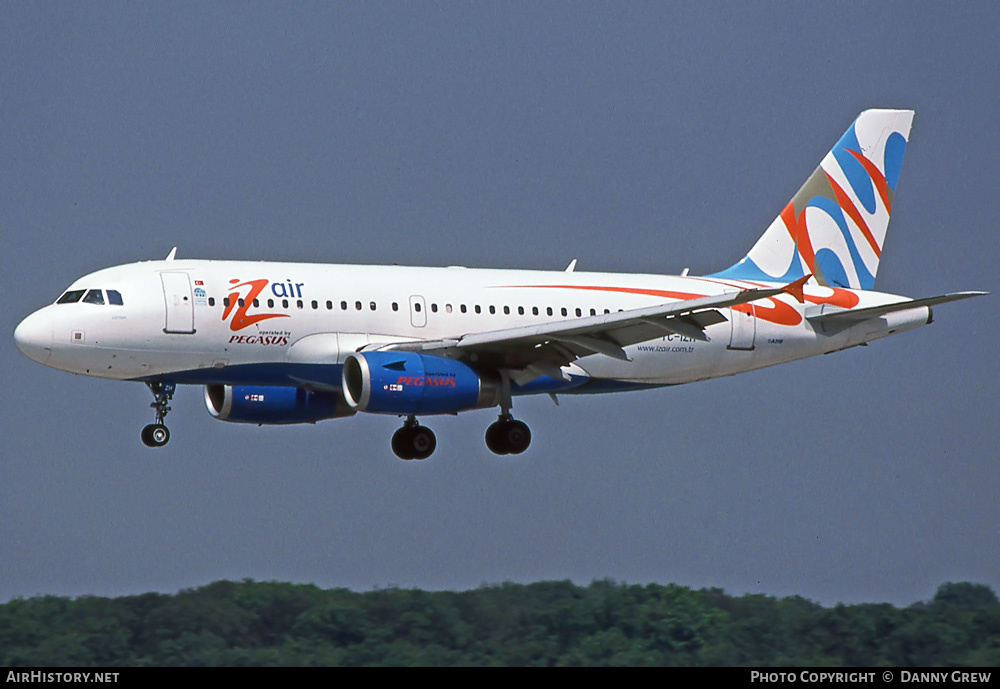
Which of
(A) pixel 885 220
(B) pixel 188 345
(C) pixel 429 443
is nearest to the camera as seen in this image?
(B) pixel 188 345

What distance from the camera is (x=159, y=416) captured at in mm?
52125

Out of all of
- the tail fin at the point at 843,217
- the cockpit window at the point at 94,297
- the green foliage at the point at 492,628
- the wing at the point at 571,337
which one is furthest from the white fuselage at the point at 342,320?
the green foliage at the point at 492,628

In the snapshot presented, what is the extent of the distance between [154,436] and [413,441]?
6.56 meters

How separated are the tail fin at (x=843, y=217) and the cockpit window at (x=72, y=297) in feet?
55.1

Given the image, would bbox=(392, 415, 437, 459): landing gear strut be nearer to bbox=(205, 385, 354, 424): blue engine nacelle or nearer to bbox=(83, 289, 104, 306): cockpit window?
bbox=(205, 385, 354, 424): blue engine nacelle

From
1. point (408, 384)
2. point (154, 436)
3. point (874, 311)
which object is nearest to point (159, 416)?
point (154, 436)

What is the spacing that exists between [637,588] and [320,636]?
765 cm

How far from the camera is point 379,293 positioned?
52.5 metres

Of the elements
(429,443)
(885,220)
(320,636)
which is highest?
(885,220)

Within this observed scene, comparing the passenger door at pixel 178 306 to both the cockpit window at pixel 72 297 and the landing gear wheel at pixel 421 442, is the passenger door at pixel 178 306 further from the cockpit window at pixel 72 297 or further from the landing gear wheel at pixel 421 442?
the landing gear wheel at pixel 421 442

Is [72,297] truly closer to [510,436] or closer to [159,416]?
[159,416]

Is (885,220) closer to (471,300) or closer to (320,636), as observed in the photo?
(471,300)

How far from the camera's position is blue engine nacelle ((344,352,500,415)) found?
50.0m

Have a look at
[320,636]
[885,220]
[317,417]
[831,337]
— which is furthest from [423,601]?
[885,220]
